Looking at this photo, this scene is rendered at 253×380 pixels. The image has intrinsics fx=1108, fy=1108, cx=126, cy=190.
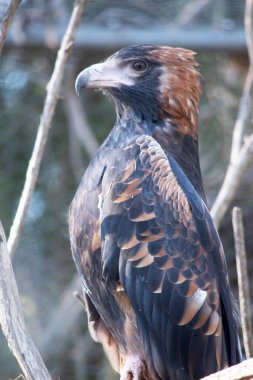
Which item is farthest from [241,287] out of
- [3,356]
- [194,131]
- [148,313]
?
[3,356]

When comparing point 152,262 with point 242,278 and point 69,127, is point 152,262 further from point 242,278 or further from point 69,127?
point 69,127

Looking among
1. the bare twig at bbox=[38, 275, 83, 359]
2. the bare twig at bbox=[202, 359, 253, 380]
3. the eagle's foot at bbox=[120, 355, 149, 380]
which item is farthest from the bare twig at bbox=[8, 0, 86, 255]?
the bare twig at bbox=[38, 275, 83, 359]

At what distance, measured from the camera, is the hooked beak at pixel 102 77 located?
14.5 feet

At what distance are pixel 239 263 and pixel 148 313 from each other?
40 cm

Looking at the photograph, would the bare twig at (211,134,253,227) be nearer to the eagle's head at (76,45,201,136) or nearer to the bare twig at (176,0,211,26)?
the eagle's head at (76,45,201,136)

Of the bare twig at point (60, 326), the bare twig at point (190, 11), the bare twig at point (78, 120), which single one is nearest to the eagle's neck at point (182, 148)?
the bare twig at point (190, 11)

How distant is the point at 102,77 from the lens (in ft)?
14.7

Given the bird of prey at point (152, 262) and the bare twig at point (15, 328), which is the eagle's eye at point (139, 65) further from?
→ the bare twig at point (15, 328)

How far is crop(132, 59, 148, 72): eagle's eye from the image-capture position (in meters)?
4.55

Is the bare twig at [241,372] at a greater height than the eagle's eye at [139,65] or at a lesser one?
lesser

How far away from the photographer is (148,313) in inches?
166

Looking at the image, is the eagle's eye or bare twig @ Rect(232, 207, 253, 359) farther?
the eagle's eye

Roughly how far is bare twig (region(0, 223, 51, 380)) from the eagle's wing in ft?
1.94

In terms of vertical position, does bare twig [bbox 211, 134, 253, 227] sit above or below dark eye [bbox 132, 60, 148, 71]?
below
